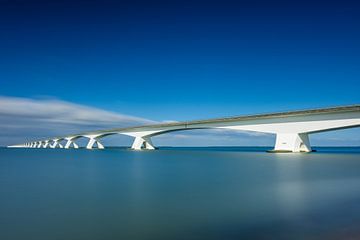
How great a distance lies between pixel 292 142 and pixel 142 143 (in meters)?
39.9

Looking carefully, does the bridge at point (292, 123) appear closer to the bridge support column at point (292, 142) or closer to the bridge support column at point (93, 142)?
the bridge support column at point (292, 142)

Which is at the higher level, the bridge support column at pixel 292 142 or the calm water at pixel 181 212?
the bridge support column at pixel 292 142

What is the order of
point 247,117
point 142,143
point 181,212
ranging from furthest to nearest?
point 142,143
point 247,117
point 181,212

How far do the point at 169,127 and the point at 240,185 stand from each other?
152 ft

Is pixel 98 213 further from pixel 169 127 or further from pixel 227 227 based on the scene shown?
pixel 169 127

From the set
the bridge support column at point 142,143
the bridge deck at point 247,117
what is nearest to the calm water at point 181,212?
the bridge deck at point 247,117

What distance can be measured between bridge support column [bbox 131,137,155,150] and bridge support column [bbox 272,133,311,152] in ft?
121

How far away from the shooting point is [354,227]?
7.21 m

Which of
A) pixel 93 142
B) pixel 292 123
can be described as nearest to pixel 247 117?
pixel 292 123

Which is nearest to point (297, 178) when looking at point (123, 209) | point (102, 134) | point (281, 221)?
point (281, 221)

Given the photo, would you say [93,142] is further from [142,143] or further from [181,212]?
[181,212]

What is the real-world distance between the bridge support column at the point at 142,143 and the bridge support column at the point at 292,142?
3695cm

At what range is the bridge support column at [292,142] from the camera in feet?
133

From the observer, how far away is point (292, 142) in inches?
1602
